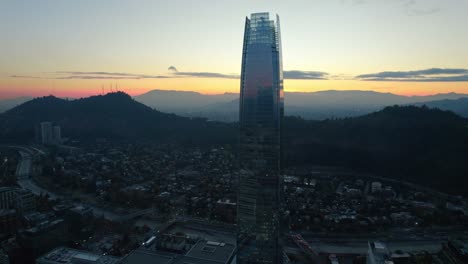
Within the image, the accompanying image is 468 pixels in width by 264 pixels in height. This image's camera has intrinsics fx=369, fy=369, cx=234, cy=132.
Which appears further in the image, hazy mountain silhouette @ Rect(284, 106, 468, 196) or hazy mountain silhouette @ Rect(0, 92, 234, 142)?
hazy mountain silhouette @ Rect(0, 92, 234, 142)

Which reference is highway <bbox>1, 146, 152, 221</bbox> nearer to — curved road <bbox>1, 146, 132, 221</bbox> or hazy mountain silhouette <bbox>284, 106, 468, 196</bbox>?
curved road <bbox>1, 146, 132, 221</bbox>

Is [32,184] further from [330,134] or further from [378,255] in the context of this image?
[330,134]

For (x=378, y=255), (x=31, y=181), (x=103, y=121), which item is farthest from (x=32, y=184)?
(x=103, y=121)

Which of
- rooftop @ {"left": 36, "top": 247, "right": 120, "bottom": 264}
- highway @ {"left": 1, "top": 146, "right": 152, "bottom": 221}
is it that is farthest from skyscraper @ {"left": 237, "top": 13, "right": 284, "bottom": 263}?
highway @ {"left": 1, "top": 146, "right": 152, "bottom": 221}

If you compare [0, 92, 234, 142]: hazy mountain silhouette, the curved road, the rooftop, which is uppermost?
[0, 92, 234, 142]: hazy mountain silhouette

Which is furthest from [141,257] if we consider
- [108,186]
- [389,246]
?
[108,186]

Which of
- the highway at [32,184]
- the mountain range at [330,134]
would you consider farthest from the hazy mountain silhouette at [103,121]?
the highway at [32,184]

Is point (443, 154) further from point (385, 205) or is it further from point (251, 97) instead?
point (251, 97)

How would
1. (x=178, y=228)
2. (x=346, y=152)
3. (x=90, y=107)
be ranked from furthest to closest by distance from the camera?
(x=90, y=107) < (x=346, y=152) < (x=178, y=228)
